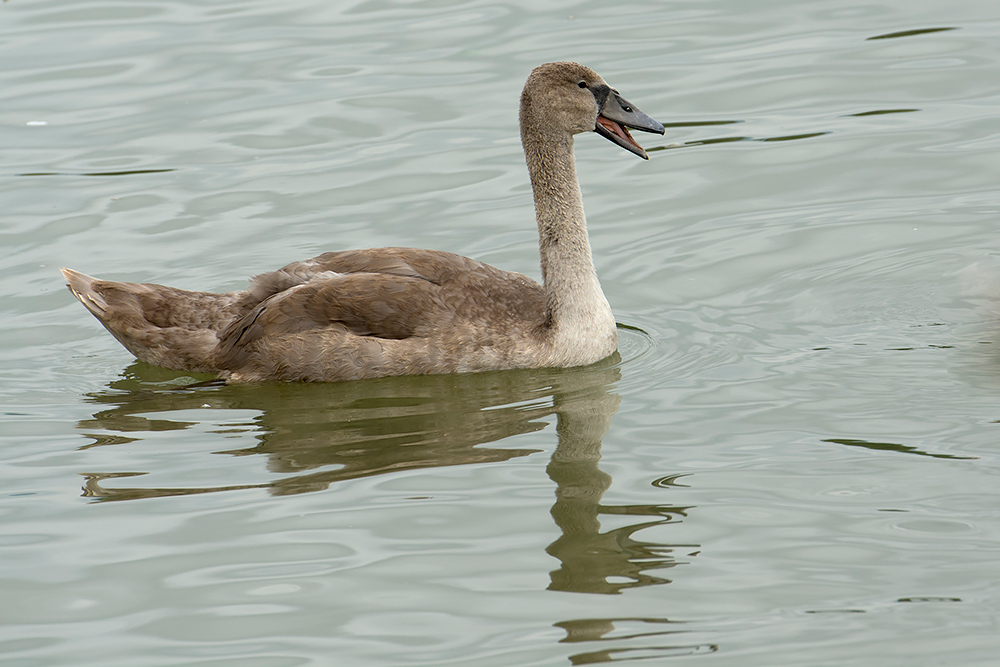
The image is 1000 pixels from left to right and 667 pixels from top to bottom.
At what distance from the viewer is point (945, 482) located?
23.4 ft

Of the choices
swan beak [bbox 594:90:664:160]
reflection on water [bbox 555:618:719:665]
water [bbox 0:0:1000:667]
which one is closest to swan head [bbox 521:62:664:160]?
swan beak [bbox 594:90:664:160]

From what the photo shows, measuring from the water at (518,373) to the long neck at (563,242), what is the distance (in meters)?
0.41

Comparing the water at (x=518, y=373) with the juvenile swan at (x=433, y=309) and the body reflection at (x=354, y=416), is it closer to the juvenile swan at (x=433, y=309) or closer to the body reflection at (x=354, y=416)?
the body reflection at (x=354, y=416)

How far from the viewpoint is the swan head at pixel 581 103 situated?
9.68m

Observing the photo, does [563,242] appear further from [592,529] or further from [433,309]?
[592,529]

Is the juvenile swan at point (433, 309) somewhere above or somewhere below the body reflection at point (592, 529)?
above

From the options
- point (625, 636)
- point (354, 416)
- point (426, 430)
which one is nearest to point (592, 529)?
point (625, 636)

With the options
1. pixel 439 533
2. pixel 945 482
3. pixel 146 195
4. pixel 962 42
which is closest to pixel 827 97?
pixel 962 42

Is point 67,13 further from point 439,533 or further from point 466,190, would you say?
point 439,533

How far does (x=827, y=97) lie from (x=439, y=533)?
27.4ft

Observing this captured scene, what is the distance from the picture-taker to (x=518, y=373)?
953cm

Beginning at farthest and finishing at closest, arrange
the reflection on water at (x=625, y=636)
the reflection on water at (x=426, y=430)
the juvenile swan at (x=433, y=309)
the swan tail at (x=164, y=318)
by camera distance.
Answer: the swan tail at (x=164, y=318) → the juvenile swan at (x=433, y=309) → the reflection on water at (x=426, y=430) → the reflection on water at (x=625, y=636)

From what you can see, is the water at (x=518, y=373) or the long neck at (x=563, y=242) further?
the long neck at (x=563, y=242)

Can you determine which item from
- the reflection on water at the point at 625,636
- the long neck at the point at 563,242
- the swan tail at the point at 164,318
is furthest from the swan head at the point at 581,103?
the reflection on water at the point at 625,636
